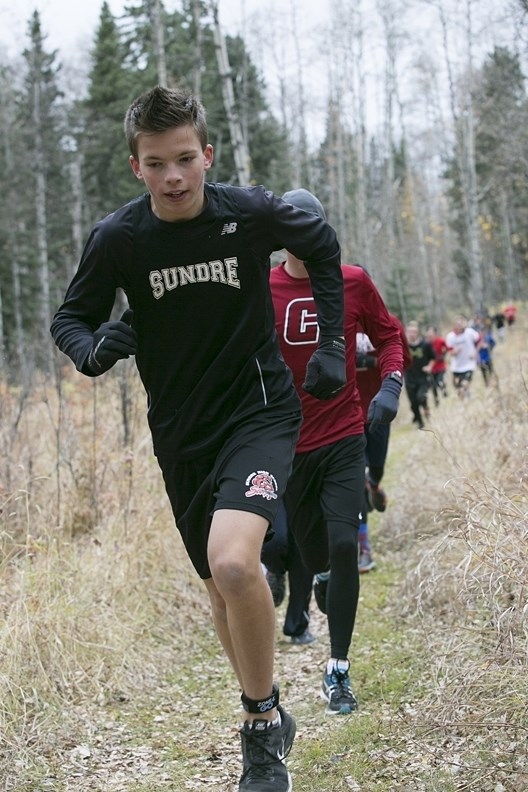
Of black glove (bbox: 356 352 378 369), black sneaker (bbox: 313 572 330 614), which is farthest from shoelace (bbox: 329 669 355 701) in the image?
black glove (bbox: 356 352 378 369)

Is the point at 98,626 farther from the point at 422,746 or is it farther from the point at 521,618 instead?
the point at 521,618

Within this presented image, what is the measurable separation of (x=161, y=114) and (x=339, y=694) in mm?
2570

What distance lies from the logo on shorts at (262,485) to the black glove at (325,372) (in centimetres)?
40

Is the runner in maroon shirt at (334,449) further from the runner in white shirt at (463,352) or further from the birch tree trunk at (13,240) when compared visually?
the birch tree trunk at (13,240)

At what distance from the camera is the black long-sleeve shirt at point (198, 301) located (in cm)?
289

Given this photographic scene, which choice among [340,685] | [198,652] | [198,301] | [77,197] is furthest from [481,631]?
[77,197]

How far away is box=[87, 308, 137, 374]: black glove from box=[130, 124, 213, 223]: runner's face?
1.44 feet

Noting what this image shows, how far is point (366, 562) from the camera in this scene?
6367mm

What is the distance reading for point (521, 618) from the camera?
316 cm

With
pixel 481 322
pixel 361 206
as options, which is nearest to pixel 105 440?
pixel 481 322

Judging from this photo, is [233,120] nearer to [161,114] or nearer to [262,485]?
[161,114]

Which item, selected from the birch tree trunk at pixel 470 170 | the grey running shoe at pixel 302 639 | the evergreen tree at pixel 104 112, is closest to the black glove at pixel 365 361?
the grey running shoe at pixel 302 639

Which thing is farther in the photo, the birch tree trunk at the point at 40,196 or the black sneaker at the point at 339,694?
the birch tree trunk at the point at 40,196

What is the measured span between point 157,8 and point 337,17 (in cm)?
1281
